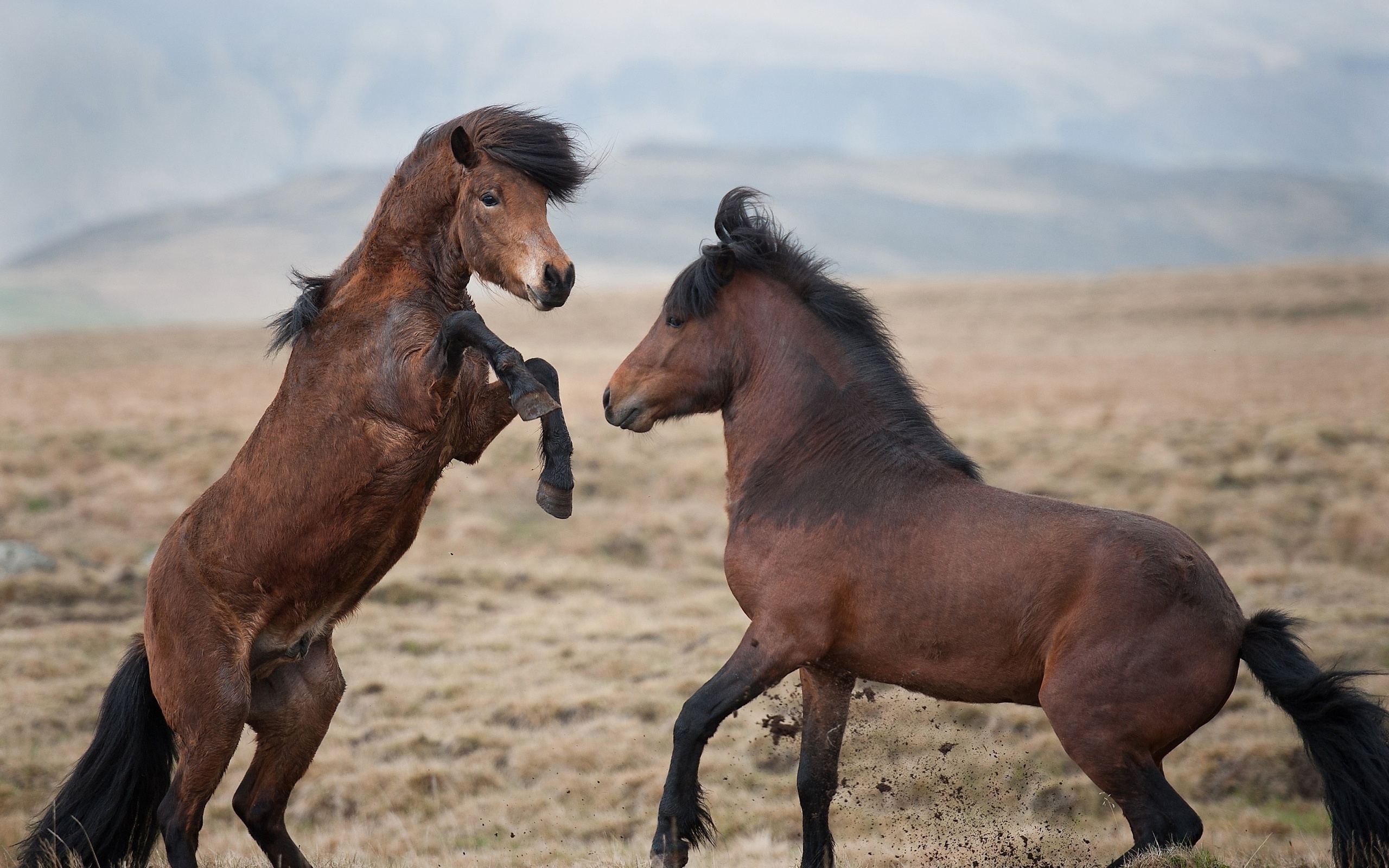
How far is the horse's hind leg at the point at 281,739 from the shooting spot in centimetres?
582

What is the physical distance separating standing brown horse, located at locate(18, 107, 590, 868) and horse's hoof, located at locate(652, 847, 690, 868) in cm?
159

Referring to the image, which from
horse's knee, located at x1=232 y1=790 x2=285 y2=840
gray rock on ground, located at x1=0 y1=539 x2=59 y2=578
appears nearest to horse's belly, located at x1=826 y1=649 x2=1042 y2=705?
horse's knee, located at x1=232 y1=790 x2=285 y2=840

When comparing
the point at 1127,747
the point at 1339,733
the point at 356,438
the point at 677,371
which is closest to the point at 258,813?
the point at 356,438

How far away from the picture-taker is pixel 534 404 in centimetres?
512

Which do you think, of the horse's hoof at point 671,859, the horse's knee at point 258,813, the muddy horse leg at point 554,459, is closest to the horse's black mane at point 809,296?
the muddy horse leg at point 554,459

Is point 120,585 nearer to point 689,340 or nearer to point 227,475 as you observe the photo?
point 227,475

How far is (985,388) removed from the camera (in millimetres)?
29859

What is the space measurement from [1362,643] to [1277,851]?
4595 mm

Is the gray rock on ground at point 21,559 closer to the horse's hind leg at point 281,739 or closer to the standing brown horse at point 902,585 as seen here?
the horse's hind leg at point 281,739

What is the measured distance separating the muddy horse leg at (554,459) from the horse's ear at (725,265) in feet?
3.12

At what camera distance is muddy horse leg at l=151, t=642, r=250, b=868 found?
17.5ft

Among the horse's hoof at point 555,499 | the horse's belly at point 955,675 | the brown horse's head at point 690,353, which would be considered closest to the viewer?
the horse's belly at point 955,675

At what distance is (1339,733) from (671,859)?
110 inches

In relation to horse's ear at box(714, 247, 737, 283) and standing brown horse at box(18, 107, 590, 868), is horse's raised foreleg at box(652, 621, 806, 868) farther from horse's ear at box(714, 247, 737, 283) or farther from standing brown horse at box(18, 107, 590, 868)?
horse's ear at box(714, 247, 737, 283)
